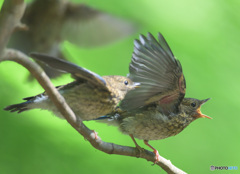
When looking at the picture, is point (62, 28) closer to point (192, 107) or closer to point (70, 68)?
point (192, 107)

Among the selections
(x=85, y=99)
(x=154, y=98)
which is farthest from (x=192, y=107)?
(x=85, y=99)

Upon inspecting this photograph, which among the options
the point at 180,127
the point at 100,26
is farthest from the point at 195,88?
the point at 100,26

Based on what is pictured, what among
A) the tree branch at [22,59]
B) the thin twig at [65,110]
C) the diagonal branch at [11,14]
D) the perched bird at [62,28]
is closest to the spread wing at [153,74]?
the thin twig at [65,110]

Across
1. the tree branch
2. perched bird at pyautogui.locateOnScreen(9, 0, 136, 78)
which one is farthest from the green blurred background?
the tree branch

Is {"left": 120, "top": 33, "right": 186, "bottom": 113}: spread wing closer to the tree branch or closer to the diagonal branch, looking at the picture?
the tree branch

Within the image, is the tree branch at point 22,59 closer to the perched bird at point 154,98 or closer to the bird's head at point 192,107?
the perched bird at point 154,98

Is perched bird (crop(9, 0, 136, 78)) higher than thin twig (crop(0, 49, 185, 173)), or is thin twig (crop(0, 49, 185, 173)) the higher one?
perched bird (crop(9, 0, 136, 78))

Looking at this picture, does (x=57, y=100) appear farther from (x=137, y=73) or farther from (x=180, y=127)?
(x=180, y=127)
